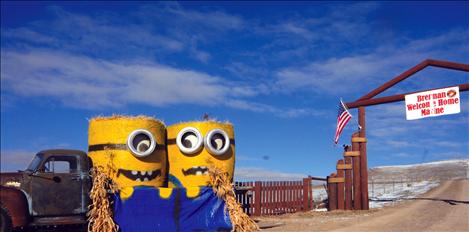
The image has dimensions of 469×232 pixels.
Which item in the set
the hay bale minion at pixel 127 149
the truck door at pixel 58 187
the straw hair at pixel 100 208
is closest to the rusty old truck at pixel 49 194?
the truck door at pixel 58 187

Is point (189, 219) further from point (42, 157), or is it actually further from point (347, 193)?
point (347, 193)

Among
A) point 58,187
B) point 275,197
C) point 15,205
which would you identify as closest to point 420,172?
point 275,197

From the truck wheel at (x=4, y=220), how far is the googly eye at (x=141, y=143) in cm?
289

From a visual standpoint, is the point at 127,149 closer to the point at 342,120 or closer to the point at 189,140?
the point at 189,140

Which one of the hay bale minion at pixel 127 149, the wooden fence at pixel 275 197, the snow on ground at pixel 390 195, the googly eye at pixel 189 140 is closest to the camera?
the hay bale minion at pixel 127 149

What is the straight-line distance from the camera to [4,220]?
9.38m

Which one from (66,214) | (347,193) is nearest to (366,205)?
(347,193)

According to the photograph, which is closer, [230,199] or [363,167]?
[230,199]

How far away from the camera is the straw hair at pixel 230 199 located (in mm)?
11453

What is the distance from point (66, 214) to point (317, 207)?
11571 millimetres

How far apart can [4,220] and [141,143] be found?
11.0ft

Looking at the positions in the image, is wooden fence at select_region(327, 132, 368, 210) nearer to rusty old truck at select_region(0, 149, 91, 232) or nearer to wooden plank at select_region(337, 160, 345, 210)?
wooden plank at select_region(337, 160, 345, 210)

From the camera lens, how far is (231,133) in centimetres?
1252

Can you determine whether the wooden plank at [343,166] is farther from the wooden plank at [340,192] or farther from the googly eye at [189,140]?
the googly eye at [189,140]
